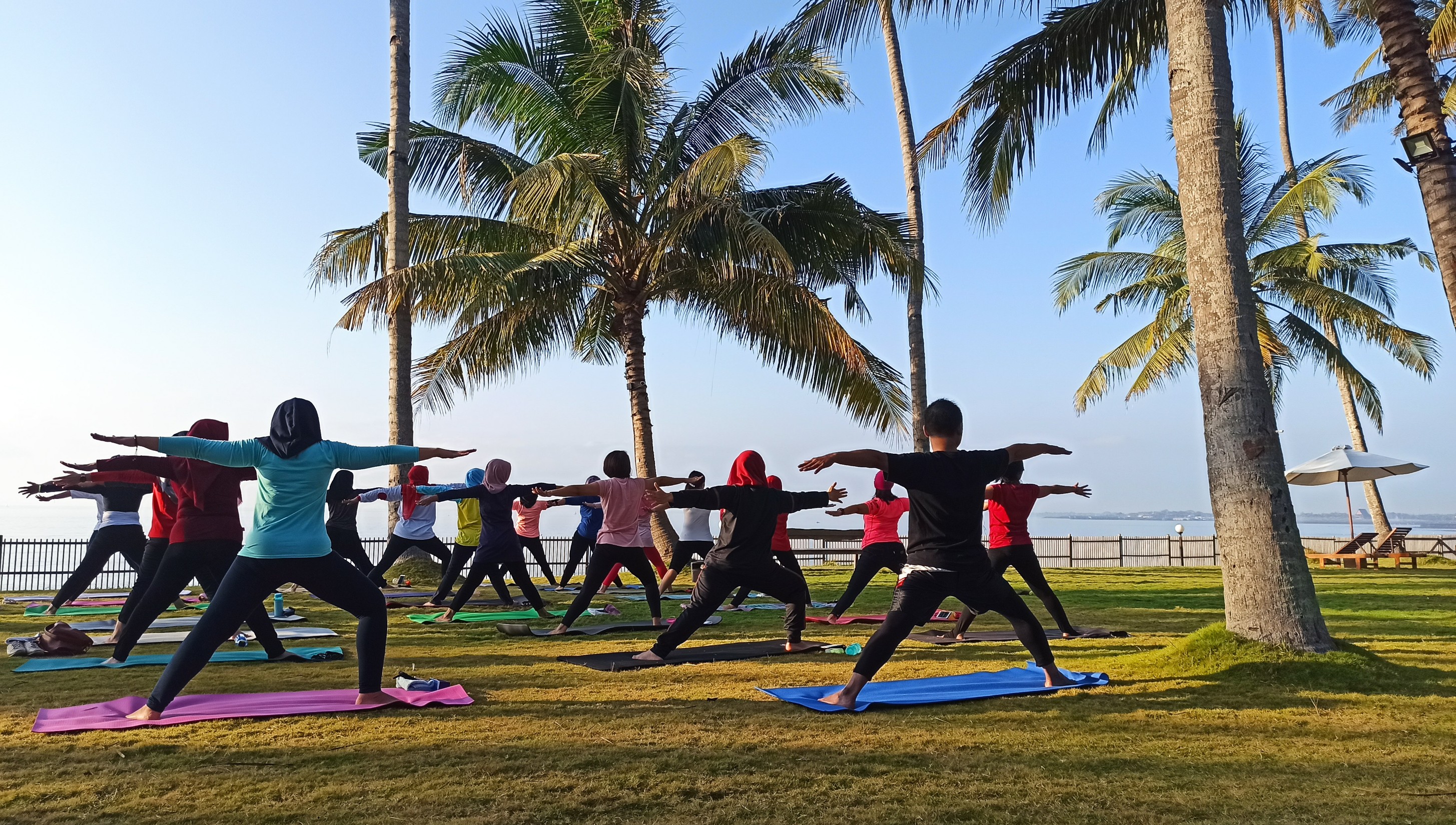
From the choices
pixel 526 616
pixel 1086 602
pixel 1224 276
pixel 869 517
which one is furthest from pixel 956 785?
pixel 1086 602

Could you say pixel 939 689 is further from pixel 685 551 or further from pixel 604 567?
pixel 685 551

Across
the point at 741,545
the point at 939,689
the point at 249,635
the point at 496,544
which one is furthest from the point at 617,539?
the point at 939,689

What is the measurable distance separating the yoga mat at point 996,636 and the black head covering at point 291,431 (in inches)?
206

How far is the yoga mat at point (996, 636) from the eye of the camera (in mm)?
8727

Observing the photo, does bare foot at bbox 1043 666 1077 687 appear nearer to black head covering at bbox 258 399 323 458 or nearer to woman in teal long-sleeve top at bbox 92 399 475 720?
woman in teal long-sleeve top at bbox 92 399 475 720

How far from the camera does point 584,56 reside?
1770 cm

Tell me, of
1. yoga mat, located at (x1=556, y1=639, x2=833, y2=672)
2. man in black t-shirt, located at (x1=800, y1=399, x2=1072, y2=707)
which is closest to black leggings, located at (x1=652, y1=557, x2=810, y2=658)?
yoga mat, located at (x1=556, y1=639, x2=833, y2=672)

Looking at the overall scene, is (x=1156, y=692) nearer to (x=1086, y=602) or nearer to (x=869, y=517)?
(x=869, y=517)

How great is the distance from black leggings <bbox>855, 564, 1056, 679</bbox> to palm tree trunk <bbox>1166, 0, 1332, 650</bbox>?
6.34ft

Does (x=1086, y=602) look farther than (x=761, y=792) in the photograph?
Yes

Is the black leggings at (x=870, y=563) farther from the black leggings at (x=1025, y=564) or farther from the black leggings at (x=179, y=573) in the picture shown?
the black leggings at (x=179, y=573)

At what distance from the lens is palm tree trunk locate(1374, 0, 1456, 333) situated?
22.7 feet

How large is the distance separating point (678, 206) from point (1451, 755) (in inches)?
535

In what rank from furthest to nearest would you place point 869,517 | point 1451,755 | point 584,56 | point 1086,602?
1. point 584,56
2. point 1086,602
3. point 869,517
4. point 1451,755
